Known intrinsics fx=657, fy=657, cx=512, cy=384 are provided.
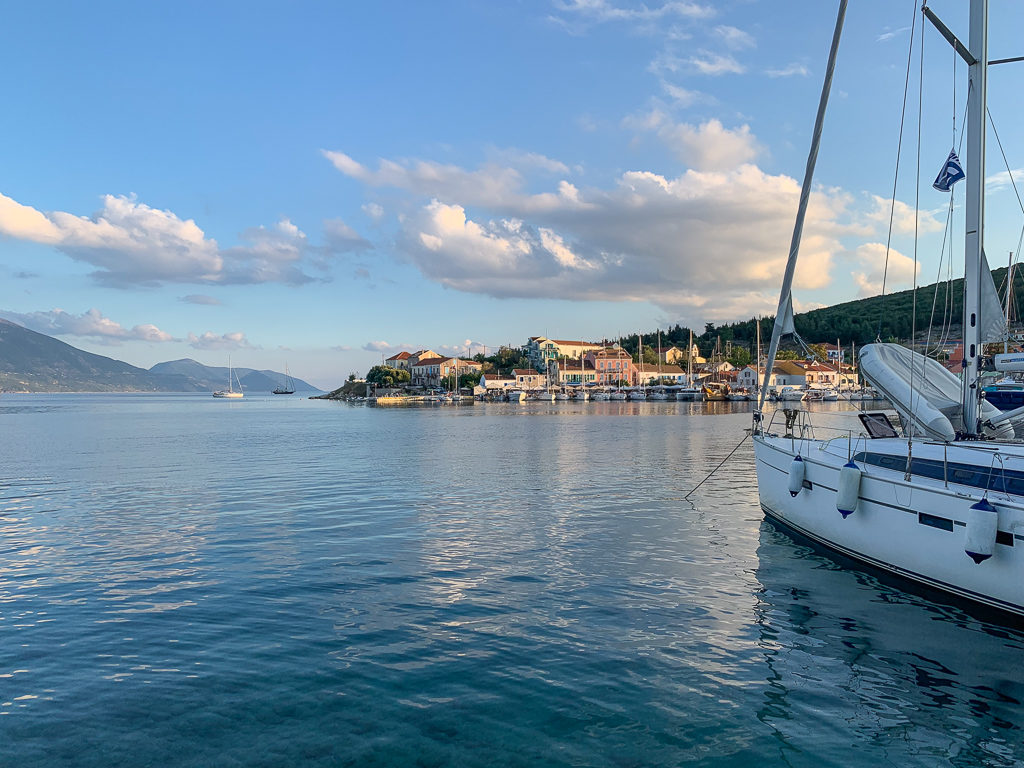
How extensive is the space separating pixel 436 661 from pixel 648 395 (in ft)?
449

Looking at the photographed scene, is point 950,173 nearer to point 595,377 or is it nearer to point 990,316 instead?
point 990,316

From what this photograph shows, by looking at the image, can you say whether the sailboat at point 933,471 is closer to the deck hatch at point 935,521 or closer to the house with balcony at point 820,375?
the deck hatch at point 935,521

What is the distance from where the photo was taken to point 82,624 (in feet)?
37.8

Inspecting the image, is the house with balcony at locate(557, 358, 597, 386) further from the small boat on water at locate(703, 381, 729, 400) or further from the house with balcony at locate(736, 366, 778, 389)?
the house with balcony at locate(736, 366, 778, 389)

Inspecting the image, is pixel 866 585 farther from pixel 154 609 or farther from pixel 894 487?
pixel 154 609

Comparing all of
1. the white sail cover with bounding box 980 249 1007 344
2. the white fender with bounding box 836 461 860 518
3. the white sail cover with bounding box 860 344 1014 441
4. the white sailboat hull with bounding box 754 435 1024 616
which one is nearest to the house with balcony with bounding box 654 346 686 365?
the white sail cover with bounding box 860 344 1014 441

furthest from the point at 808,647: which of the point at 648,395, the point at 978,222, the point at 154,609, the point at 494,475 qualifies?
the point at 648,395

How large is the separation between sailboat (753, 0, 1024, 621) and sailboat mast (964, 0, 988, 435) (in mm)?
22

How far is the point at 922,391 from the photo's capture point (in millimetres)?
16047

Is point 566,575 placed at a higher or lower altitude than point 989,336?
lower

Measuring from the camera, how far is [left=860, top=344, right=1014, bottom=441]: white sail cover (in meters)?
14.7

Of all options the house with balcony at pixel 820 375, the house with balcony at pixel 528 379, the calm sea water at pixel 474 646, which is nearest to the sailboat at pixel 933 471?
the calm sea water at pixel 474 646

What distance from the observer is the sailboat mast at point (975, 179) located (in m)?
13.6

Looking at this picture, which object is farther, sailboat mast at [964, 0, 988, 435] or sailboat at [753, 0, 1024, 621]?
sailboat mast at [964, 0, 988, 435]
